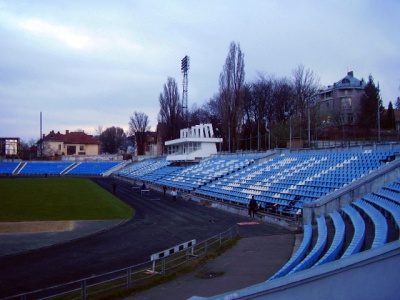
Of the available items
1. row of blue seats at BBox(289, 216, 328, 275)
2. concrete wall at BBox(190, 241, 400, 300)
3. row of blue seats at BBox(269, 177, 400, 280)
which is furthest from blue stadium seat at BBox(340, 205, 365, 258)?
concrete wall at BBox(190, 241, 400, 300)

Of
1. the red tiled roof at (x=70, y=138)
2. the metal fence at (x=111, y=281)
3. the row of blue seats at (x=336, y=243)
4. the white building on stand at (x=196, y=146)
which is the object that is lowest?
the metal fence at (x=111, y=281)

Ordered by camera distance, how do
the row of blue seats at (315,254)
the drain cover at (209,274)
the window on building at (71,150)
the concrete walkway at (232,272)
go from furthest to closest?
1. the window on building at (71,150)
2. the drain cover at (209,274)
3. the concrete walkway at (232,272)
4. the row of blue seats at (315,254)

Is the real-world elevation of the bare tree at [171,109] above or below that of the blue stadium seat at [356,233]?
above

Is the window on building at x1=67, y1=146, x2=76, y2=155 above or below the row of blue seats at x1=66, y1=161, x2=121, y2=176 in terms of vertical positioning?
above

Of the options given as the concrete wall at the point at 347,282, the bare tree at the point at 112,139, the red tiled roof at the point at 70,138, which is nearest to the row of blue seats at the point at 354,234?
the concrete wall at the point at 347,282

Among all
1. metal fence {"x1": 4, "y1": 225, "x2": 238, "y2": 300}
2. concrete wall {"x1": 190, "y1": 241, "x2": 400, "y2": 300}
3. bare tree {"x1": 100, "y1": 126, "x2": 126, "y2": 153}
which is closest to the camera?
concrete wall {"x1": 190, "y1": 241, "x2": 400, "y2": 300}

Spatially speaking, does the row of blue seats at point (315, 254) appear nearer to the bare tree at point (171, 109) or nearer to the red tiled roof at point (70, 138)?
the bare tree at point (171, 109)

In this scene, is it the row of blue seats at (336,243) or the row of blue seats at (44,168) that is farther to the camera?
the row of blue seats at (44,168)

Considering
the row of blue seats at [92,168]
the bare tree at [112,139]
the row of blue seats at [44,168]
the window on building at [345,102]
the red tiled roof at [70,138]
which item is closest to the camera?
the window on building at [345,102]

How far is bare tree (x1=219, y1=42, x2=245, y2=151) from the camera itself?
153 feet

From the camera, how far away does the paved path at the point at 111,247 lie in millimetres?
11391

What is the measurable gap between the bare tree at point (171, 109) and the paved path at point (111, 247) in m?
41.1

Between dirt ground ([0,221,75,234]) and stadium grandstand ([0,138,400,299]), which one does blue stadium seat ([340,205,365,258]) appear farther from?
dirt ground ([0,221,75,234])

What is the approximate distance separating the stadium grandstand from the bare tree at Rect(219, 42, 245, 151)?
5087mm
